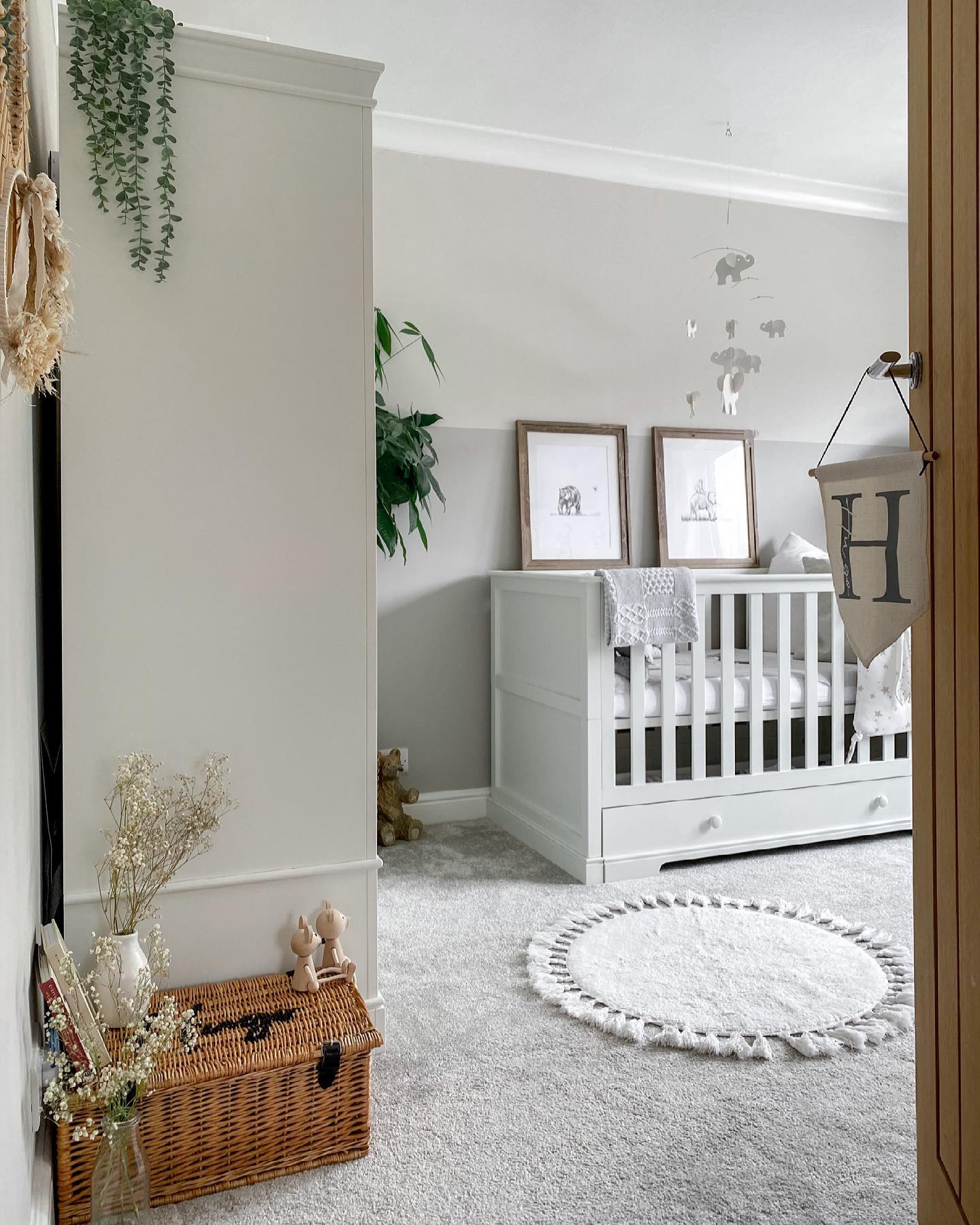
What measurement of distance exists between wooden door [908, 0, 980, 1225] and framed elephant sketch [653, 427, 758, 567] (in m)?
2.56

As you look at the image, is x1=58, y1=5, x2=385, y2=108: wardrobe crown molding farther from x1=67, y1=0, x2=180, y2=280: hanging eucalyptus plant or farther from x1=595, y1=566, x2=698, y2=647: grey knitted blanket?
x1=595, y1=566, x2=698, y2=647: grey knitted blanket

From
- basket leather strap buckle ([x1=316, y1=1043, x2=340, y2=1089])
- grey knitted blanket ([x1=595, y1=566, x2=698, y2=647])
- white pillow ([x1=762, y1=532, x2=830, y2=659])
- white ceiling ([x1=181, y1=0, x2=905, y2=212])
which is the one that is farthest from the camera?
white pillow ([x1=762, y1=532, x2=830, y2=659])

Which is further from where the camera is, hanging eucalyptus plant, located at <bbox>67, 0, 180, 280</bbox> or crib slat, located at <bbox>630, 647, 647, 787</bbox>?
crib slat, located at <bbox>630, 647, 647, 787</bbox>

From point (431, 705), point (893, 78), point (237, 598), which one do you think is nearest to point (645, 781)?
point (431, 705)

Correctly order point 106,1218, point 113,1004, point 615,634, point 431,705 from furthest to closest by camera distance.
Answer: point 431,705, point 615,634, point 113,1004, point 106,1218

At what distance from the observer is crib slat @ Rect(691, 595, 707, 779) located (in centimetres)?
314

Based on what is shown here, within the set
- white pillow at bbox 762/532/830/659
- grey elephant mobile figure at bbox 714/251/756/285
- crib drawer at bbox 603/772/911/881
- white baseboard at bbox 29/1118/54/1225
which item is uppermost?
grey elephant mobile figure at bbox 714/251/756/285

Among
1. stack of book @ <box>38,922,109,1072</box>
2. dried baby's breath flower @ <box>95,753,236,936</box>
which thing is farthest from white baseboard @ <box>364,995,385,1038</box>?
stack of book @ <box>38,922,109,1072</box>

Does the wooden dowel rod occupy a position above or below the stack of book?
above

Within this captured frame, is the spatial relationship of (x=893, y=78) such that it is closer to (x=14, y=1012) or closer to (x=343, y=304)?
(x=343, y=304)

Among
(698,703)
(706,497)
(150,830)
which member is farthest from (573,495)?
(150,830)

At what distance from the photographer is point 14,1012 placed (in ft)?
4.01

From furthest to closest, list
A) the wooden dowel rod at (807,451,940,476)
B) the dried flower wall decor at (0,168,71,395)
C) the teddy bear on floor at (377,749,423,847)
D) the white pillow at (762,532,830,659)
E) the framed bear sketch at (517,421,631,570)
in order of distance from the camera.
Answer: the framed bear sketch at (517,421,631,570) < the white pillow at (762,532,830,659) < the teddy bear on floor at (377,749,423,847) < the wooden dowel rod at (807,451,940,476) < the dried flower wall decor at (0,168,71,395)

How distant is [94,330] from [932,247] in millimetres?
1376
